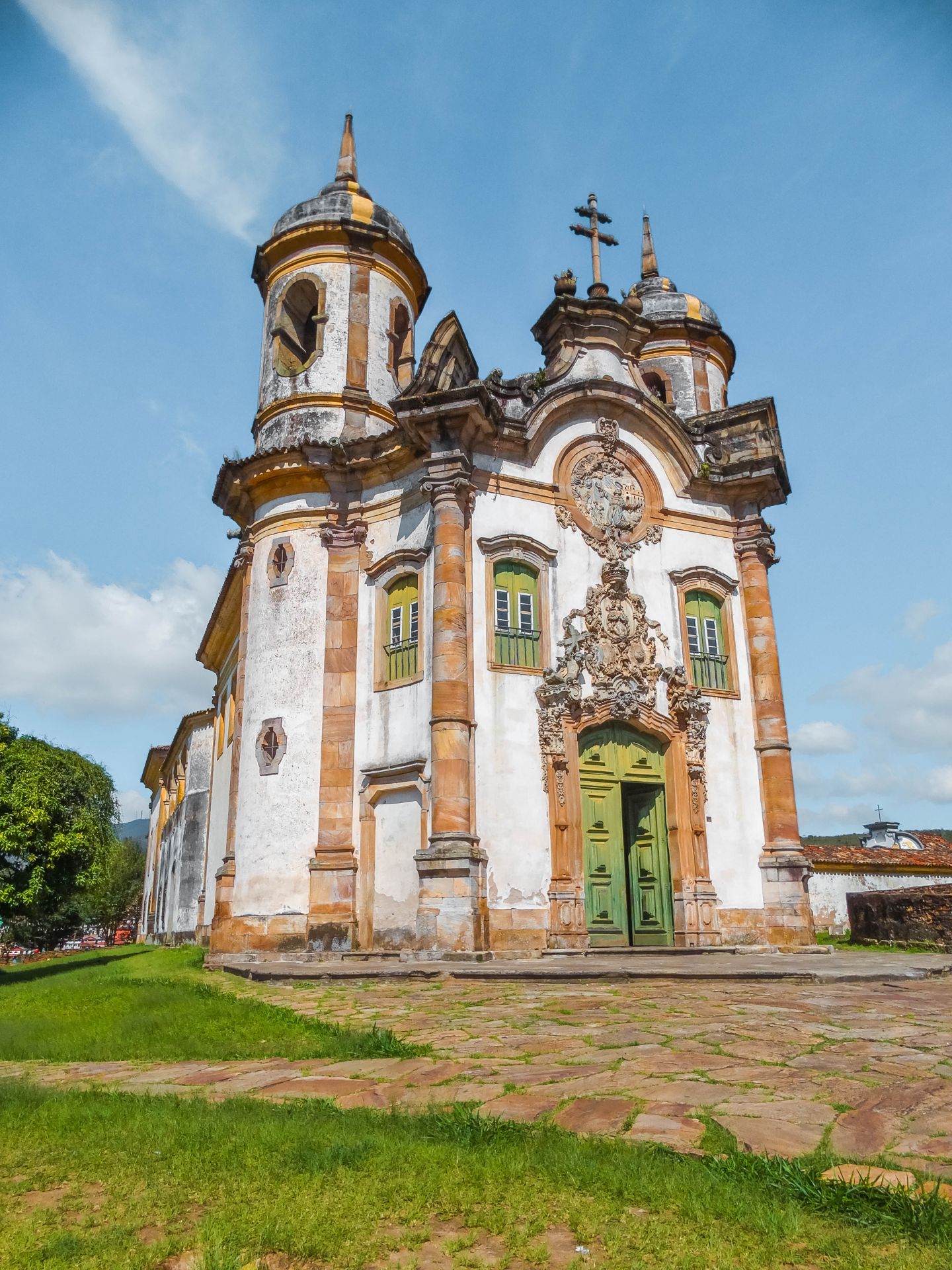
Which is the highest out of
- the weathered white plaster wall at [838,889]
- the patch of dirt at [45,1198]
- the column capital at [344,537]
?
the column capital at [344,537]

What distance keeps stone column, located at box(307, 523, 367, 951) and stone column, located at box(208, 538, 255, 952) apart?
5.79ft

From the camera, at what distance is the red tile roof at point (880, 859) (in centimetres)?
2738

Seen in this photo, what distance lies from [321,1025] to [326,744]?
387 inches

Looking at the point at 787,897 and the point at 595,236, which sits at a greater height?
the point at 595,236

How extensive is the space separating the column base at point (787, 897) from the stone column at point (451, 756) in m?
5.66

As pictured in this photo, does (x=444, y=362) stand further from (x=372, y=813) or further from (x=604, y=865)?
(x=604, y=865)

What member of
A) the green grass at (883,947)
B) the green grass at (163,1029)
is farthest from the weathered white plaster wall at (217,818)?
the green grass at (883,947)

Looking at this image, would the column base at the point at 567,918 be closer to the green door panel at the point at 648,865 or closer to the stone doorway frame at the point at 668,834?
the stone doorway frame at the point at 668,834

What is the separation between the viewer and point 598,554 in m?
18.0

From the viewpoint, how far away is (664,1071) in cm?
528

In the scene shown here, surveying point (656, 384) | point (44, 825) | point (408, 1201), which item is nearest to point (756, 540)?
point (656, 384)

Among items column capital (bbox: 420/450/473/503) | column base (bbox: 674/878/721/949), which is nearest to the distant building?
column base (bbox: 674/878/721/949)

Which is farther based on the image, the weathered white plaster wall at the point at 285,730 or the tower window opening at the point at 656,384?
the tower window opening at the point at 656,384

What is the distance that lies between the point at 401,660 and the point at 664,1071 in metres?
12.1
